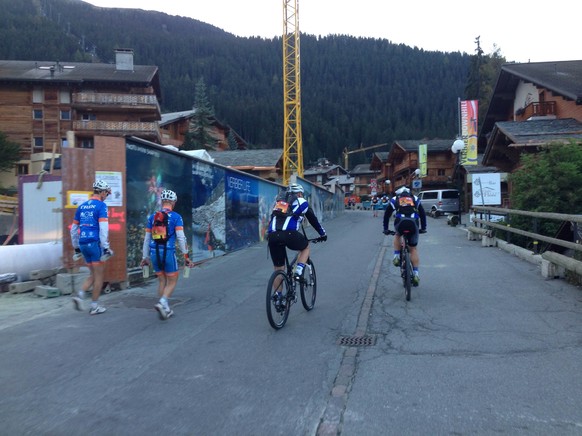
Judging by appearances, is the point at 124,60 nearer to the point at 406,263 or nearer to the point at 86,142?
the point at 86,142

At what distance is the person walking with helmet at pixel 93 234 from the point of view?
745 cm

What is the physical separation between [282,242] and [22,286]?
17.3 feet

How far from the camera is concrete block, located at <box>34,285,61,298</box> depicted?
8961 millimetres

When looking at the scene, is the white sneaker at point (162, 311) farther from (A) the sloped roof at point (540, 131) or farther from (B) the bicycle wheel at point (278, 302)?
(A) the sloped roof at point (540, 131)

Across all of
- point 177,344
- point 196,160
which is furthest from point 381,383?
point 196,160

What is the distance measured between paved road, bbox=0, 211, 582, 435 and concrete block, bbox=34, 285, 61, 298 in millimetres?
197

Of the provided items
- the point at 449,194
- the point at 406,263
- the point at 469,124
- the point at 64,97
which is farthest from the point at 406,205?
the point at 64,97

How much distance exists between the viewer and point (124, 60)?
53.7 meters

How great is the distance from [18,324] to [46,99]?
48.8m

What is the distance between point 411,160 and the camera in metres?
66.4

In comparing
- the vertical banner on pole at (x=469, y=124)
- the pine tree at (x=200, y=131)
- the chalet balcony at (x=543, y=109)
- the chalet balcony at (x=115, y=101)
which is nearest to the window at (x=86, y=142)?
the chalet balcony at (x=115, y=101)

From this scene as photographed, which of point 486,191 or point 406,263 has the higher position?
point 486,191

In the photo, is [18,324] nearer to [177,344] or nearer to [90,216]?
[90,216]

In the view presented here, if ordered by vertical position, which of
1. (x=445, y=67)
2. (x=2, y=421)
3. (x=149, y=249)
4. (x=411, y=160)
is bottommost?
(x=2, y=421)
